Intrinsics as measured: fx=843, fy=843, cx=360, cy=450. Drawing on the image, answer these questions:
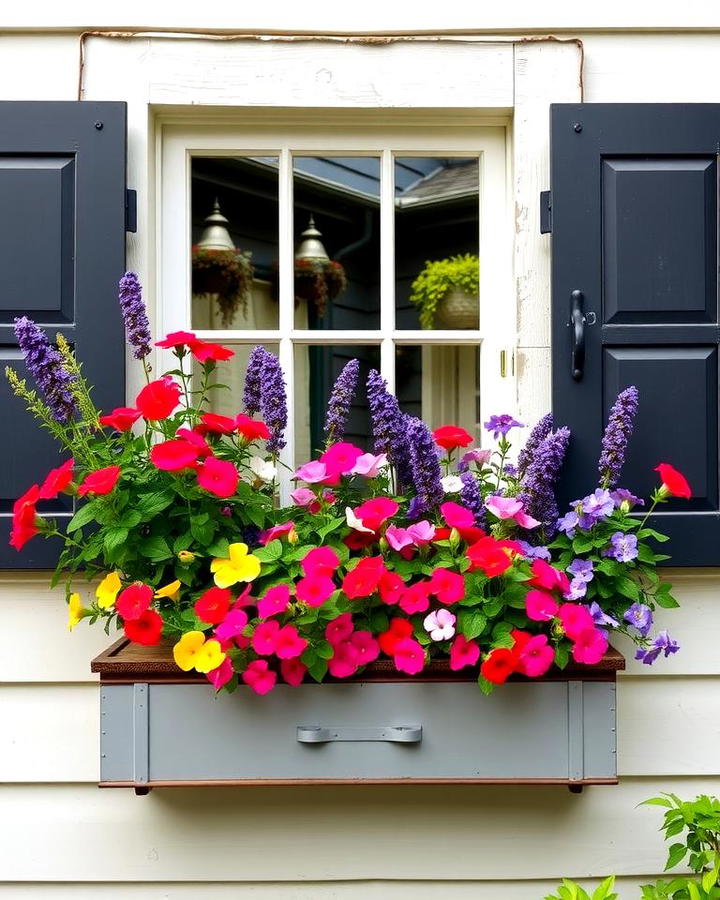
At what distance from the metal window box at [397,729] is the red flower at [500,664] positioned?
0.41ft

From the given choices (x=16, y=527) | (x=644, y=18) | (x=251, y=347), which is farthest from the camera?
(x=251, y=347)

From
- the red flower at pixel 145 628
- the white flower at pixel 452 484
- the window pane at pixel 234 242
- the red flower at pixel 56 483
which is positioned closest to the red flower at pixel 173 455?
the red flower at pixel 56 483

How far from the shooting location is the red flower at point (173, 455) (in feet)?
4.83

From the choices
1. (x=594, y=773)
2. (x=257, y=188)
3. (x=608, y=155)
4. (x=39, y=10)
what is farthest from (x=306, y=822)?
(x=39, y=10)

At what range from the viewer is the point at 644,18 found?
186 cm

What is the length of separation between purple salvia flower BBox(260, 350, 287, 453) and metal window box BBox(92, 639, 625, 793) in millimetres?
504

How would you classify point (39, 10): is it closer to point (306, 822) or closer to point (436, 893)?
point (306, 822)

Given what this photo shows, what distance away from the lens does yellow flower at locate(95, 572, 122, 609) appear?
1537 millimetres

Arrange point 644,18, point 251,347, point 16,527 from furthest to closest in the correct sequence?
point 251,347 < point 644,18 < point 16,527

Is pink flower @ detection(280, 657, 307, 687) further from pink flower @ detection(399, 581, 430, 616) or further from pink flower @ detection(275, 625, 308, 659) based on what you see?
pink flower @ detection(399, 581, 430, 616)

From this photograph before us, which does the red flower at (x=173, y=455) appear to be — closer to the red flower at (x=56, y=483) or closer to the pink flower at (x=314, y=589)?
the red flower at (x=56, y=483)

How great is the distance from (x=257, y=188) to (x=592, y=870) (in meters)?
1.72

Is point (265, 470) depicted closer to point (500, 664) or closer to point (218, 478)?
point (218, 478)

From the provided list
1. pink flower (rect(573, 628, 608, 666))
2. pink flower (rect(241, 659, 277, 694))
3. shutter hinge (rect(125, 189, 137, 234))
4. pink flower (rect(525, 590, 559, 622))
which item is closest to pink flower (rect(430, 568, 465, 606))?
pink flower (rect(525, 590, 559, 622))
